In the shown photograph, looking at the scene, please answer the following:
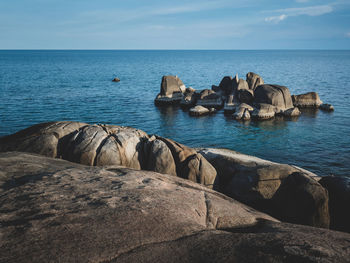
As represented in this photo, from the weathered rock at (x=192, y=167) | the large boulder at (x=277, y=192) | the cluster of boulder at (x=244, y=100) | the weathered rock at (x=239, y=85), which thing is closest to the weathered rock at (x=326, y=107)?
the cluster of boulder at (x=244, y=100)

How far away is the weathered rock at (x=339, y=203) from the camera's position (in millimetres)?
10203

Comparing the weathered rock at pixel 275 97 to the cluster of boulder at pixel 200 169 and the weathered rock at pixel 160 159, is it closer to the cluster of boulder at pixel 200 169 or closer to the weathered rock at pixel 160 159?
the cluster of boulder at pixel 200 169


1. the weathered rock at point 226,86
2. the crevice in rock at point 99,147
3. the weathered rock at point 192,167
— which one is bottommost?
the weathered rock at point 192,167

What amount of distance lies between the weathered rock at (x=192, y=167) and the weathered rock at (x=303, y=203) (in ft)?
9.56

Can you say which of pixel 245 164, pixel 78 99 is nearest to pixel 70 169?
pixel 245 164

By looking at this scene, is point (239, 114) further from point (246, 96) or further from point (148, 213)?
point (148, 213)

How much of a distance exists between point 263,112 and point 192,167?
27.4 meters

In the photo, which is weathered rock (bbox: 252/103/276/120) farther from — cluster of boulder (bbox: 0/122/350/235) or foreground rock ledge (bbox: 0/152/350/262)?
foreground rock ledge (bbox: 0/152/350/262)

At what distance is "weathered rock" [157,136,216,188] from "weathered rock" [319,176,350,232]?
16.3ft

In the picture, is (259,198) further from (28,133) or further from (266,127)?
(266,127)

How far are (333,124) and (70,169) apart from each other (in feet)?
112

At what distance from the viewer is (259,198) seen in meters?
10.9

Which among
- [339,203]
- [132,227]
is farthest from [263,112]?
[132,227]

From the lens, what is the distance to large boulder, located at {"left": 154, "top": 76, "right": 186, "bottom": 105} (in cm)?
4675
